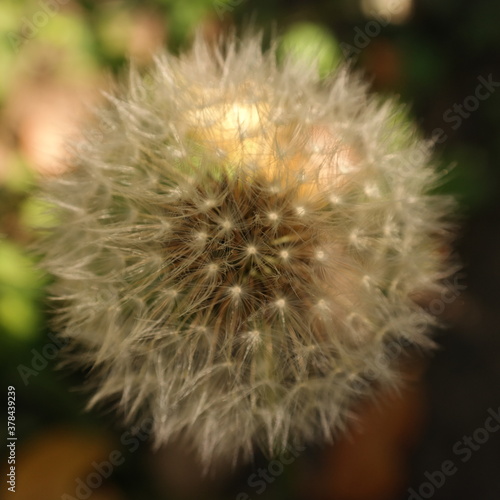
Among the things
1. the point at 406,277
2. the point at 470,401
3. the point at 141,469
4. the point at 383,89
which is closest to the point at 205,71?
the point at 406,277

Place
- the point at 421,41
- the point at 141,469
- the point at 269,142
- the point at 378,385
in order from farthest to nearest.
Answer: the point at 421,41 < the point at 141,469 < the point at 378,385 < the point at 269,142

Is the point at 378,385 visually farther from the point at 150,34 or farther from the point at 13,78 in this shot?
the point at 13,78

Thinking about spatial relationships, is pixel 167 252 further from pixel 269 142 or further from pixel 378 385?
pixel 378 385

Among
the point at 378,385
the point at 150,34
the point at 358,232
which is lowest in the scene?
the point at 378,385

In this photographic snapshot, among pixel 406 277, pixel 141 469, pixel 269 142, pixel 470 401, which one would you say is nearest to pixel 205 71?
pixel 269 142

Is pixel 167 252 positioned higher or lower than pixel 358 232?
higher

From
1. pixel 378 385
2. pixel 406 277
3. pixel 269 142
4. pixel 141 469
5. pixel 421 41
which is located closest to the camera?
pixel 269 142

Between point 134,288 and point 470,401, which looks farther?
point 470,401
